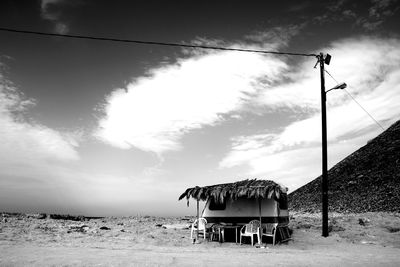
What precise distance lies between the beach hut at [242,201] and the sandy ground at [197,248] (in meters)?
1.52

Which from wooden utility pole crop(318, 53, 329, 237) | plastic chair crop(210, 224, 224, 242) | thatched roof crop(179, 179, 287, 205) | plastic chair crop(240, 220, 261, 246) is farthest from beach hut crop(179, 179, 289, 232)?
wooden utility pole crop(318, 53, 329, 237)

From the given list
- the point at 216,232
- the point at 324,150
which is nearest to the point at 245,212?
the point at 216,232

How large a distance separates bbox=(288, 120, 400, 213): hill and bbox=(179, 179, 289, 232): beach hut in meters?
14.5

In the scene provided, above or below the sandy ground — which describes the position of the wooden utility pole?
above

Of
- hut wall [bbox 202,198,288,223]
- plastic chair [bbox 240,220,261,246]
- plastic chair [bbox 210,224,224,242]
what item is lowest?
plastic chair [bbox 210,224,224,242]

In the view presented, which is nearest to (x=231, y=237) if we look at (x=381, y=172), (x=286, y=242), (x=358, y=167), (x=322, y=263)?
(x=286, y=242)

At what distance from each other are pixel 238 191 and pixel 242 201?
5.45ft

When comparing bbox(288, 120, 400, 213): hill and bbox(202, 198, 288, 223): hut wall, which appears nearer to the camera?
bbox(202, 198, 288, 223): hut wall

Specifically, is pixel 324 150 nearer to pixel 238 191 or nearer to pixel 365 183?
pixel 238 191

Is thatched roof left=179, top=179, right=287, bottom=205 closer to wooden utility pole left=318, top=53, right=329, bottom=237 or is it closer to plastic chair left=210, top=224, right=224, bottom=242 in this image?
plastic chair left=210, top=224, right=224, bottom=242

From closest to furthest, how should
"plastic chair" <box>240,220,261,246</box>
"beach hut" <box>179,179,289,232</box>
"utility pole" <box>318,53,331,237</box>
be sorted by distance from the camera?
"plastic chair" <box>240,220,261,246</box>
"beach hut" <box>179,179,289,232</box>
"utility pole" <box>318,53,331,237</box>

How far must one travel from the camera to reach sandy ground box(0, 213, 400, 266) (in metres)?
8.12

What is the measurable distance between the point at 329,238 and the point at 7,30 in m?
14.9

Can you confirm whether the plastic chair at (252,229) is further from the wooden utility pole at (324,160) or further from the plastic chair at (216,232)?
the wooden utility pole at (324,160)
